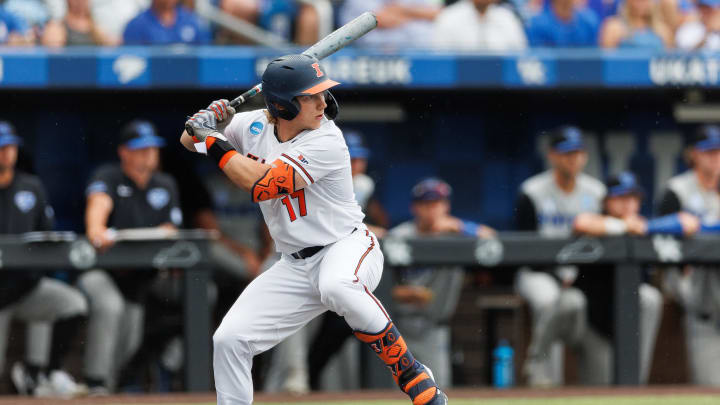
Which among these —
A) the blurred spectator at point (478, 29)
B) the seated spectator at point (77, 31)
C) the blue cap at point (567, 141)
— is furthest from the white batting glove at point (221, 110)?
the blurred spectator at point (478, 29)

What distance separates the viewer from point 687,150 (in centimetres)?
834

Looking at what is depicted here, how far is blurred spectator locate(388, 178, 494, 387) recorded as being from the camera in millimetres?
6934

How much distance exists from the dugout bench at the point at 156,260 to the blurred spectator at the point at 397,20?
1.89 metres

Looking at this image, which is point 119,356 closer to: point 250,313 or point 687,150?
point 250,313

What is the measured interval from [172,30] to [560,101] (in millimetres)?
2711

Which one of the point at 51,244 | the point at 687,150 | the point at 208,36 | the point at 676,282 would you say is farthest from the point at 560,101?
the point at 51,244

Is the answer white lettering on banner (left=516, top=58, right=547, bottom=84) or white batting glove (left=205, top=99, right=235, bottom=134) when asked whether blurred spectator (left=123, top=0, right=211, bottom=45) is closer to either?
white lettering on banner (left=516, top=58, right=547, bottom=84)

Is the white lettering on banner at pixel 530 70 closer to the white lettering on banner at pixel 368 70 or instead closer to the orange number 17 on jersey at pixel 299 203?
the white lettering on banner at pixel 368 70

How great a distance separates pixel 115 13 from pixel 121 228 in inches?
68.8

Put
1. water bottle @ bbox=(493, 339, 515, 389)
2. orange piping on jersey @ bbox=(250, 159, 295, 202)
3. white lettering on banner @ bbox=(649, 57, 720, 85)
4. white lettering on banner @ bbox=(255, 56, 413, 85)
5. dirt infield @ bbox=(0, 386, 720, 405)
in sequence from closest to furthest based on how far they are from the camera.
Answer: orange piping on jersey @ bbox=(250, 159, 295, 202) → dirt infield @ bbox=(0, 386, 720, 405) → white lettering on banner @ bbox=(255, 56, 413, 85) → water bottle @ bbox=(493, 339, 515, 389) → white lettering on banner @ bbox=(649, 57, 720, 85)

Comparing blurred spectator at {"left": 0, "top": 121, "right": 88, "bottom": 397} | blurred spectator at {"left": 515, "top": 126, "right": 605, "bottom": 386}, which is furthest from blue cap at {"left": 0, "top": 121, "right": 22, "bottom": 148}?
blurred spectator at {"left": 515, "top": 126, "right": 605, "bottom": 386}

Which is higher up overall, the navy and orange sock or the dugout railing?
the dugout railing

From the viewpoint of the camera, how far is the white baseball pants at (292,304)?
4457mm

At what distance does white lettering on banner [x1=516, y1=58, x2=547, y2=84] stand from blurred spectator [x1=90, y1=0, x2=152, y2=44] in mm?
2373
